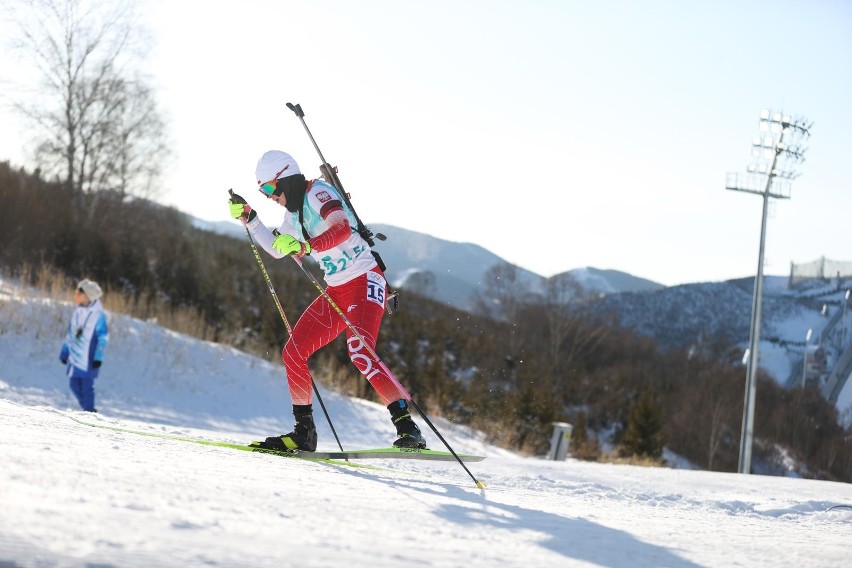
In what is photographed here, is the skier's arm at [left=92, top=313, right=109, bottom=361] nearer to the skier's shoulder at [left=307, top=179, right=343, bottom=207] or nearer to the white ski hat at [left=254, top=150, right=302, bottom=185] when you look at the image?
the white ski hat at [left=254, top=150, right=302, bottom=185]

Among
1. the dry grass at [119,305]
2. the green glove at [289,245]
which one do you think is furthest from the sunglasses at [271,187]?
the dry grass at [119,305]

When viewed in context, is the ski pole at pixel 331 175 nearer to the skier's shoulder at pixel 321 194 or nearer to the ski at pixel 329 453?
the skier's shoulder at pixel 321 194

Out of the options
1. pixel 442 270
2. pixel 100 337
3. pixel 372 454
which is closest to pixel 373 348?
pixel 372 454

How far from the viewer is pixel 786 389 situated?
116 ft

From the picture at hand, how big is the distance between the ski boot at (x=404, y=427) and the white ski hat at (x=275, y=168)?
1.57m

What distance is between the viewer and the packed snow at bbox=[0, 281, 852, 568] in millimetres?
2002

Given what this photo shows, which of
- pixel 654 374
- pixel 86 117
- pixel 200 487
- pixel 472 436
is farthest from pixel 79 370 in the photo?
pixel 654 374

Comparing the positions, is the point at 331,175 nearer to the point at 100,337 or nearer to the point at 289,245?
the point at 289,245

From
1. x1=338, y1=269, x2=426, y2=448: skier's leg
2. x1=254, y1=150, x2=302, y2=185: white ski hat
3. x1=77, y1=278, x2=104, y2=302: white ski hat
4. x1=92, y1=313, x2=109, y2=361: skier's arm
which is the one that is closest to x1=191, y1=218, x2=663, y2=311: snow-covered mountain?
x1=338, y1=269, x2=426, y2=448: skier's leg

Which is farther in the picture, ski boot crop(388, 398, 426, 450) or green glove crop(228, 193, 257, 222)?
green glove crop(228, 193, 257, 222)

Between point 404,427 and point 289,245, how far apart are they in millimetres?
1343

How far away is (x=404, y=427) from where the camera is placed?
4.83m

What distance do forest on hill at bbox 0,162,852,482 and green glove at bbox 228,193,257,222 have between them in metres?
7.45

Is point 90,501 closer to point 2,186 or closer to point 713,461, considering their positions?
point 2,186
